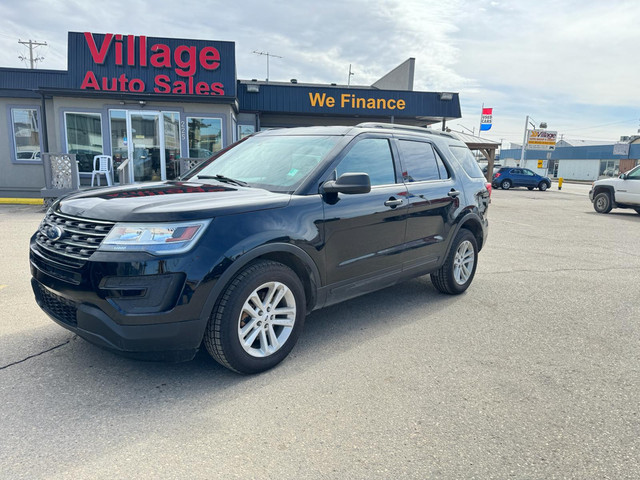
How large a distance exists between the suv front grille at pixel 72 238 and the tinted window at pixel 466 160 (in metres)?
3.95

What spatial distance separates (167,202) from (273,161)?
121 cm

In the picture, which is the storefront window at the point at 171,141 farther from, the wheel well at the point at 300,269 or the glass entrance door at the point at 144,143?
the wheel well at the point at 300,269

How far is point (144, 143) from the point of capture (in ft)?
47.6

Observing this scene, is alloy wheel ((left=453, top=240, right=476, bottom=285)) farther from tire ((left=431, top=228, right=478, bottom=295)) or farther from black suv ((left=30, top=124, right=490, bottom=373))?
black suv ((left=30, top=124, right=490, bottom=373))

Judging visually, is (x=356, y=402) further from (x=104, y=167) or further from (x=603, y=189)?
(x=603, y=189)

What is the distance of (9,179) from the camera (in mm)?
14969

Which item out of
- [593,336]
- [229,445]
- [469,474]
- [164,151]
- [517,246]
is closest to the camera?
[469,474]

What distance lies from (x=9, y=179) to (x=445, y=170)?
1556cm

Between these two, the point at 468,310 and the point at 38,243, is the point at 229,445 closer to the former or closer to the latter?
the point at 38,243

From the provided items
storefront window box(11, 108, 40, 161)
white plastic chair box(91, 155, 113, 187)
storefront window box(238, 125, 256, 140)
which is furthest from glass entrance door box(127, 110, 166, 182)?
storefront window box(238, 125, 256, 140)

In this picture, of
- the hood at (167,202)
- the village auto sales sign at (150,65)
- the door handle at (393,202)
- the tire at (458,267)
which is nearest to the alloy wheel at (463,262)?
the tire at (458,267)

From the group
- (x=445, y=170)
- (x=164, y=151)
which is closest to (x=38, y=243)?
(x=445, y=170)

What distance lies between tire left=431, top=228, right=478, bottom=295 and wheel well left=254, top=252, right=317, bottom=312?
2062 mm

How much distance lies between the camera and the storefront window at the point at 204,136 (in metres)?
14.9
